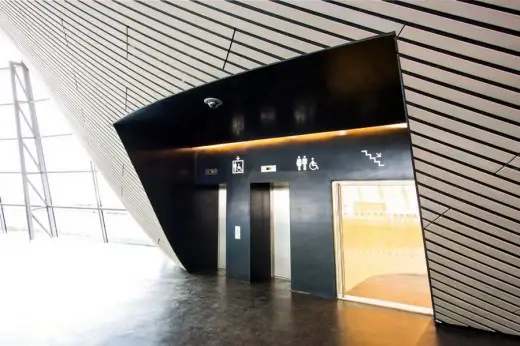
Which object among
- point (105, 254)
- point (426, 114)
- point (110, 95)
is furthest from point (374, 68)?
point (105, 254)

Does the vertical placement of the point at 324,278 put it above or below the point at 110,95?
below

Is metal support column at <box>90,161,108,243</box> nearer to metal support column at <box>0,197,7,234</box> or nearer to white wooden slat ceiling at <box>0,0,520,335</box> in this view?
metal support column at <box>0,197,7,234</box>

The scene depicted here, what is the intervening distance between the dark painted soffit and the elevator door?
1.64 m

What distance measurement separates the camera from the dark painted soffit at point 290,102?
2805 mm

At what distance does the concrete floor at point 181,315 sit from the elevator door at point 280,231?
66 centimetres

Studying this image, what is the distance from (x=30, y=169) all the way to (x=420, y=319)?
15053 millimetres

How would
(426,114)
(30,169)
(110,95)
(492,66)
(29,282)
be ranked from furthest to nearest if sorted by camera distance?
(30,169) → (29,282) → (110,95) → (426,114) → (492,66)

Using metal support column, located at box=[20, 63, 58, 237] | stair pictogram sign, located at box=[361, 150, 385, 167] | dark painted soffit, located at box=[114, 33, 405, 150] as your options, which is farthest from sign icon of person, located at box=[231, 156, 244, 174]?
metal support column, located at box=[20, 63, 58, 237]

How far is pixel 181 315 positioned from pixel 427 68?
4.92 m

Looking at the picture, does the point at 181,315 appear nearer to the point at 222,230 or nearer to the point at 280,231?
the point at 280,231

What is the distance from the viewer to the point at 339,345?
13.1 ft

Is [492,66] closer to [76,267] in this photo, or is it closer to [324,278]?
[324,278]

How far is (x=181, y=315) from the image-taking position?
505cm

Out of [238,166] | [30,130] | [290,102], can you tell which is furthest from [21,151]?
[290,102]
